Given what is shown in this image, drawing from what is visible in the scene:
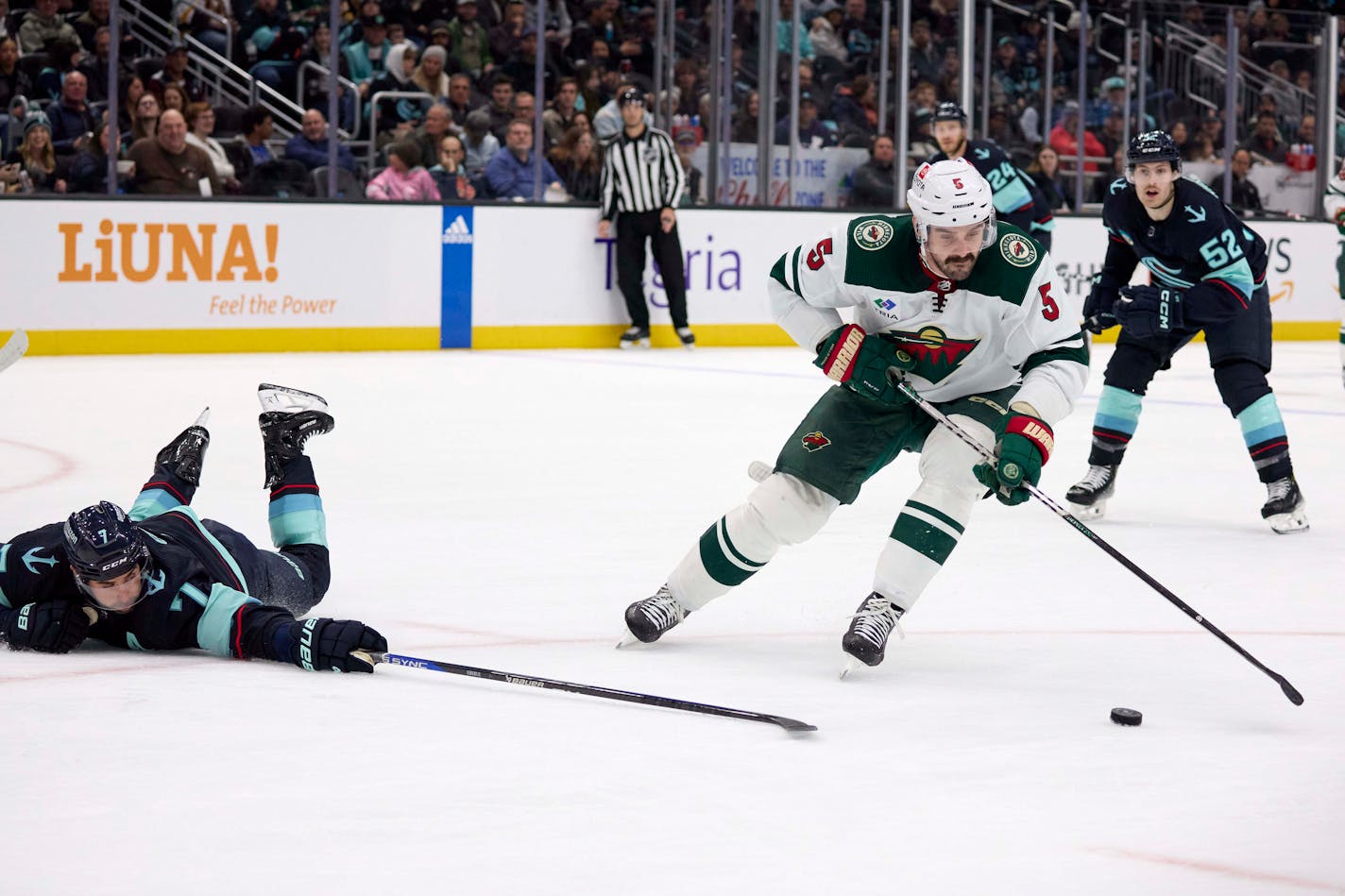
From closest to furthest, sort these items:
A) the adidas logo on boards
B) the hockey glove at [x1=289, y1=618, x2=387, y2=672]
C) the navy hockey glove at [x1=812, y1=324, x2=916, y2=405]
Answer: the hockey glove at [x1=289, y1=618, x2=387, y2=672] < the navy hockey glove at [x1=812, y1=324, x2=916, y2=405] < the adidas logo on boards

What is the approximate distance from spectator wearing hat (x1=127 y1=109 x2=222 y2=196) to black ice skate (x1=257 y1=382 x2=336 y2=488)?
20.5 ft

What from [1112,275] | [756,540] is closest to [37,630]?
[756,540]

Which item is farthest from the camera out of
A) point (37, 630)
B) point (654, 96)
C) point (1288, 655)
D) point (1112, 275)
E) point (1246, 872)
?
point (654, 96)

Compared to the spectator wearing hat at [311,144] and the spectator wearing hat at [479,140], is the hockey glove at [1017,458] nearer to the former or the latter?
the spectator wearing hat at [311,144]

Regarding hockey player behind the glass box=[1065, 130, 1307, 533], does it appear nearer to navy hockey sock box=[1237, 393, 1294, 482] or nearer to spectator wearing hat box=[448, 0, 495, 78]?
navy hockey sock box=[1237, 393, 1294, 482]

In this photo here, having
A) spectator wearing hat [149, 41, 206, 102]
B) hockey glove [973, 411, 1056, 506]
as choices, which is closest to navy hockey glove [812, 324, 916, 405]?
hockey glove [973, 411, 1056, 506]

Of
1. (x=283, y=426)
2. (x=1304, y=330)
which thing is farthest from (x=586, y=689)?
(x=1304, y=330)

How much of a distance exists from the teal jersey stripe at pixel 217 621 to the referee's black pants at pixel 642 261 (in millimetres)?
7685

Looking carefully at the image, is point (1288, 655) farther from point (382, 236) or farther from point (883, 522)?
point (382, 236)

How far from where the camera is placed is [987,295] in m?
3.58

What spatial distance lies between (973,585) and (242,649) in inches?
70.1

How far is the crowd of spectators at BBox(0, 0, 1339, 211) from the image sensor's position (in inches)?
401

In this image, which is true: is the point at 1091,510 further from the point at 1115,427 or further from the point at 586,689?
the point at 586,689

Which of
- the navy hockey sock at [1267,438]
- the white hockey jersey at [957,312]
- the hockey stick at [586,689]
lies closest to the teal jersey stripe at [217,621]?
the hockey stick at [586,689]
